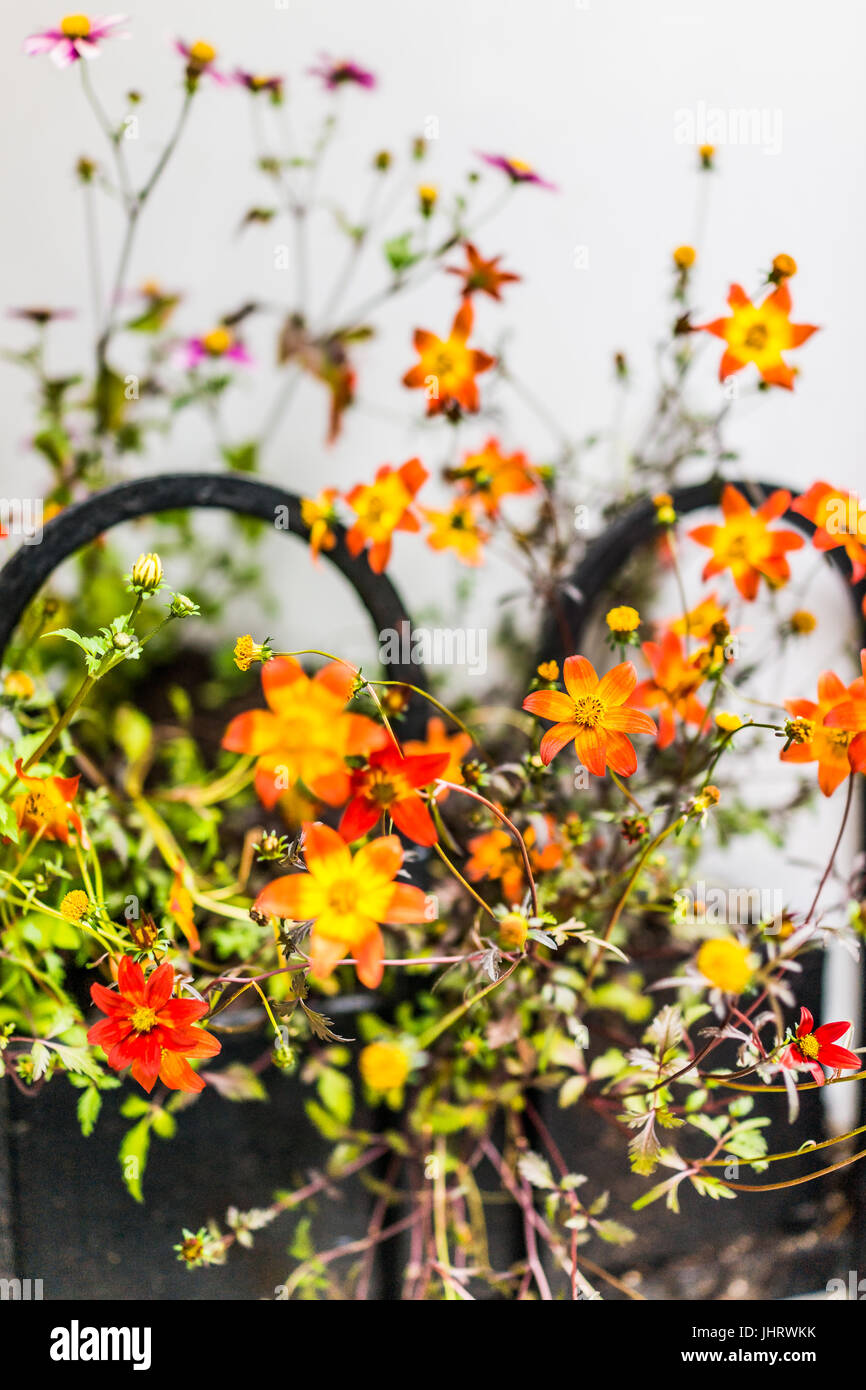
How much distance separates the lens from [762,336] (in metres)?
0.55

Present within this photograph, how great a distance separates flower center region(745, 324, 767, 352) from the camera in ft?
1.79

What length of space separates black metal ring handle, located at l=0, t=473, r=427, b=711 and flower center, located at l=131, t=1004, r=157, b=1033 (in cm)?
21

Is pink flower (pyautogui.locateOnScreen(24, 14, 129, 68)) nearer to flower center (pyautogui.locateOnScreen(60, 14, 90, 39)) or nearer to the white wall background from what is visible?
flower center (pyautogui.locateOnScreen(60, 14, 90, 39))

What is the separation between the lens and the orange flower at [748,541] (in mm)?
567

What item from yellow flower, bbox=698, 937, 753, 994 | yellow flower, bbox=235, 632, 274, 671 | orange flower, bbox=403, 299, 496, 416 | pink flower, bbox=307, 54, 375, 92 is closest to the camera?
yellow flower, bbox=235, 632, 274, 671

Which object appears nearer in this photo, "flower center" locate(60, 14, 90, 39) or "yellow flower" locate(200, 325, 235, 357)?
"flower center" locate(60, 14, 90, 39)

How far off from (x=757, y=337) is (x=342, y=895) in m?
0.43

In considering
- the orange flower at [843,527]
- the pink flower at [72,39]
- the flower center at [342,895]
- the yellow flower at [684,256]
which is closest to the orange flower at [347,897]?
the flower center at [342,895]

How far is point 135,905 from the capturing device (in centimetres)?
51

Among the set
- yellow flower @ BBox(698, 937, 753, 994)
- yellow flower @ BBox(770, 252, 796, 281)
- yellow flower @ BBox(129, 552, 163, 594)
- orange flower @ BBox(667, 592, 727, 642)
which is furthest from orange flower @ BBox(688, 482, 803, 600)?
yellow flower @ BBox(129, 552, 163, 594)

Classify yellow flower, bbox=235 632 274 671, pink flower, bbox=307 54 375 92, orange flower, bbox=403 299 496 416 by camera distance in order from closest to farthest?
yellow flower, bbox=235 632 274 671
orange flower, bbox=403 299 496 416
pink flower, bbox=307 54 375 92

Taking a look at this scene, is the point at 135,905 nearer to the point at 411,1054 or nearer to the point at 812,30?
the point at 411,1054

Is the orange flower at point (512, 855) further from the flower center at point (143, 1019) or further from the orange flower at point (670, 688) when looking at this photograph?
the flower center at point (143, 1019)
